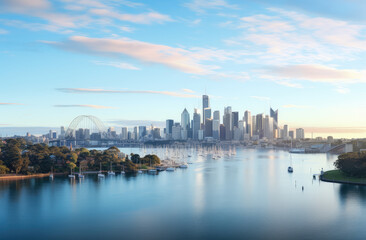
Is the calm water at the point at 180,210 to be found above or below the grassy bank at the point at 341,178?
below

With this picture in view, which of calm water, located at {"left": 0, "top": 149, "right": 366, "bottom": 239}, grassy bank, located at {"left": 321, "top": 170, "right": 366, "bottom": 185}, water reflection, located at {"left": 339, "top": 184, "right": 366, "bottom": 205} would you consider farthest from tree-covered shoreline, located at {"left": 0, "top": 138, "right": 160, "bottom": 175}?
water reflection, located at {"left": 339, "top": 184, "right": 366, "bottom": 205}

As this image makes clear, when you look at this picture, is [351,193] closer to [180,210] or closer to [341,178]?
[341,178]

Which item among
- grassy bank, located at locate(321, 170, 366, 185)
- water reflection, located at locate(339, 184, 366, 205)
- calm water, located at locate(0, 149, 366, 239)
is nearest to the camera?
calm water, located at locate(0, 149, 366, 239)

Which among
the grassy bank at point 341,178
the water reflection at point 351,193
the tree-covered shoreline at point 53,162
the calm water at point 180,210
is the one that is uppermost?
the tree-covered shoreline at point 53,162

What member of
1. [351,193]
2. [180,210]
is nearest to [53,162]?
[180,210]

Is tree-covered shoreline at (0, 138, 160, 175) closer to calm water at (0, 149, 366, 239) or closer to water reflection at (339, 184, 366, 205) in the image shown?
calm water at (0, 149, 366, 239)

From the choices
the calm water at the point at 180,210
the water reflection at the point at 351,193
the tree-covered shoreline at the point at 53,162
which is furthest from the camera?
the tree-covered shoreline at the point at 53,162

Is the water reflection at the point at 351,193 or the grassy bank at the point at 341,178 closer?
the water reflection at the point at 351,193

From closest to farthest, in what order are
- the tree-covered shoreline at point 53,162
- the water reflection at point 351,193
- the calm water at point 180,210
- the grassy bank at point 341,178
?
the calm water at point 180,210
the water reflection at point 351,193
the grassy bank at point 341,178
the tree-covered shoreline at point 53,162

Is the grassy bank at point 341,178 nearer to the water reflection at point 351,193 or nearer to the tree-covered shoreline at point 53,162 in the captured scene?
the water reflection at point 351,193

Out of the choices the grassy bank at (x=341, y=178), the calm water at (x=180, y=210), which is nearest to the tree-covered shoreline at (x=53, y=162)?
the calm water at (x=180, y=210)
